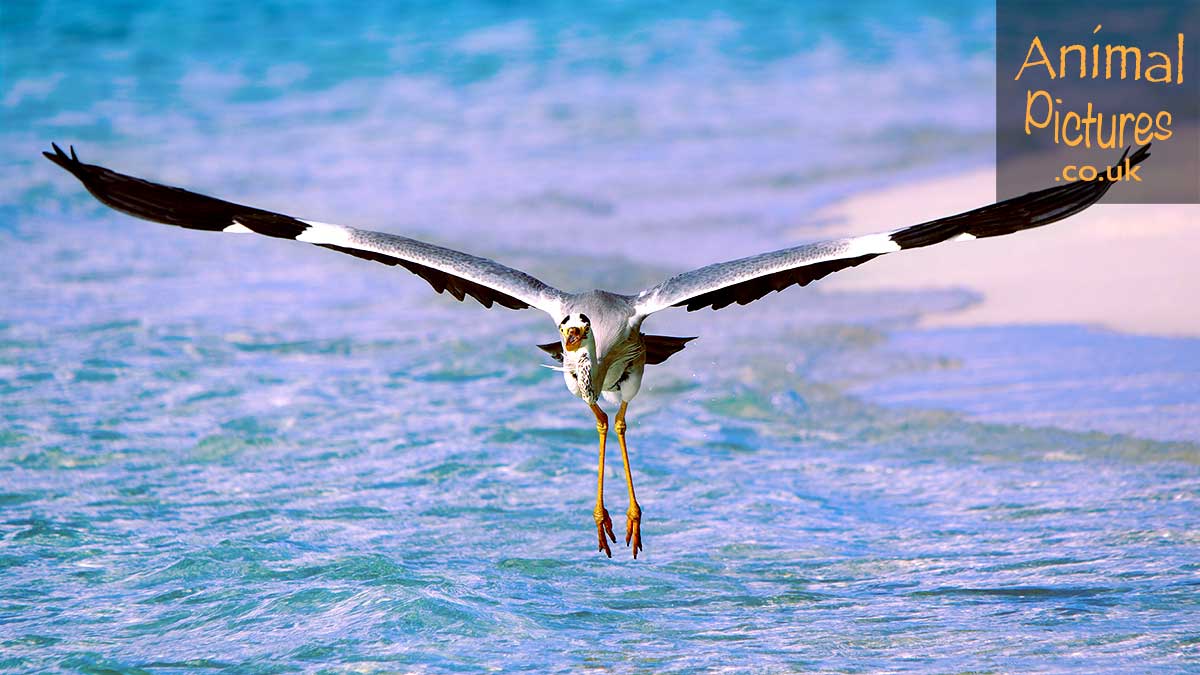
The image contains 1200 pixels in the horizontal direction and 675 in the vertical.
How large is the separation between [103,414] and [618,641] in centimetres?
699

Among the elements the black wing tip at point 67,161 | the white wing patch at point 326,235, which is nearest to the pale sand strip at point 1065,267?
the white wing patch at point 326,235

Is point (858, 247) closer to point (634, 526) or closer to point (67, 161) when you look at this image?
point (634, 526)

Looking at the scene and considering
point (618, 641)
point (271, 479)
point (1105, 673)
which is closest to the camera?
point (1105, 673)

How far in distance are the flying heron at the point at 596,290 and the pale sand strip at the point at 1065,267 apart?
6237 millimetres

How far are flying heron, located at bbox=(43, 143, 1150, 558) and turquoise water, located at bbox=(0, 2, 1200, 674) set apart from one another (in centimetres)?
138

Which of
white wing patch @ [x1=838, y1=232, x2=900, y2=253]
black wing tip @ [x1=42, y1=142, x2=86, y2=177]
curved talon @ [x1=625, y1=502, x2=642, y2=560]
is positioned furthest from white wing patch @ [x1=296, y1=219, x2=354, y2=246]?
white wing patch @ [x1=838, y1=232, x2=900, y2=253]

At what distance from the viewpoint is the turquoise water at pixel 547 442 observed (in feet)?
30.6

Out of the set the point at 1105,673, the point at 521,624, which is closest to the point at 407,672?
the point at 521,624

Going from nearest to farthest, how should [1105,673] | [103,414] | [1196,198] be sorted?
1. [1105,673]
2. [103,414]
3. [1196,198]

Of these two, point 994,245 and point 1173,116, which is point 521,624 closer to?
point 994,245

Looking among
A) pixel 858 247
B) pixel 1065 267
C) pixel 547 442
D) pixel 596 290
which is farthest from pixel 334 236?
pixel 1065 267

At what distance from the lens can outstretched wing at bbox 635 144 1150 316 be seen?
341 inches

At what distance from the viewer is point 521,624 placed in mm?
9398

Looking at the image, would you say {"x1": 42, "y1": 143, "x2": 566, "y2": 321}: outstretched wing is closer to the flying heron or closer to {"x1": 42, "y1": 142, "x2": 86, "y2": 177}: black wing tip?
the flying heron
